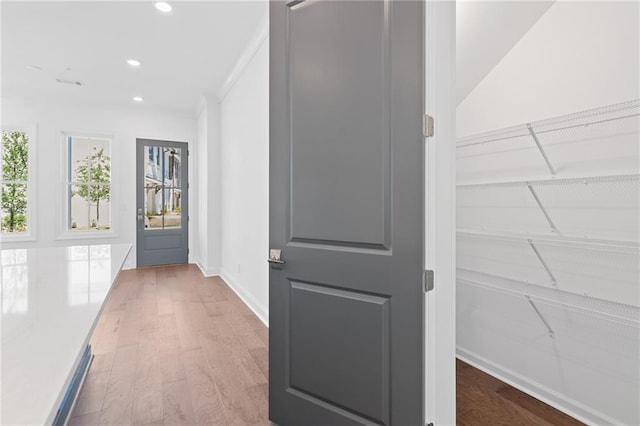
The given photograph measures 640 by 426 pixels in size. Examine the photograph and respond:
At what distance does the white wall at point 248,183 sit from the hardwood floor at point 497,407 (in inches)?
75.1

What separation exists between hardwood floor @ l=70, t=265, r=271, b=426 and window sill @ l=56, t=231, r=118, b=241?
2.12m

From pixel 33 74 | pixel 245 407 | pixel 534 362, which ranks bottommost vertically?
pixel 245 407

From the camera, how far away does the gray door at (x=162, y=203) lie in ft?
20.5

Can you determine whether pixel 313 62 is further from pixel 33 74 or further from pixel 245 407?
pixel 33 74

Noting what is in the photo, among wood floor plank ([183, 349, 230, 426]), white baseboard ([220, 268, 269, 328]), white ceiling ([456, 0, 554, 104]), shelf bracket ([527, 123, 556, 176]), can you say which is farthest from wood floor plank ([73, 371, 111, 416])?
white ceiling ([456, 0, 554, 104])

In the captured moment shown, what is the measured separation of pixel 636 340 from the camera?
173 centimetres

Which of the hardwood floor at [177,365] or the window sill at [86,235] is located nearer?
the hardwood floor at [177,365]

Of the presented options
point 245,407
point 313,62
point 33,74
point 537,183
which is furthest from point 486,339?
point 33,74

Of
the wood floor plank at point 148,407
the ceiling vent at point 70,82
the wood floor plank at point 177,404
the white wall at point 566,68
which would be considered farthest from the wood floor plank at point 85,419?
the ceiling vent at point 70,82

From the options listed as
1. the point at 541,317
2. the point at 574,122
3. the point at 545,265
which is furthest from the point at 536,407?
the point at 574,122

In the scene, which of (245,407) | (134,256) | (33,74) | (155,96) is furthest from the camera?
(134,256)

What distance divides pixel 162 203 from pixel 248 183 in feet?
11.0

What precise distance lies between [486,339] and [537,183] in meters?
1.18

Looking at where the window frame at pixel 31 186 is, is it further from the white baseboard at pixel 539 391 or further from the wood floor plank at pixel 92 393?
the white baseboard at pixel 539 391
